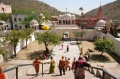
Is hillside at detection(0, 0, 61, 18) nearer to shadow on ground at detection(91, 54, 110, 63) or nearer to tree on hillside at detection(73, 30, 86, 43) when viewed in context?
tree on hillside at detection(73, 30, 86, 43)

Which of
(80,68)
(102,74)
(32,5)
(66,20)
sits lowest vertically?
(102,74)

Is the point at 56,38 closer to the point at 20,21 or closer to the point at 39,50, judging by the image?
the point at 39,50

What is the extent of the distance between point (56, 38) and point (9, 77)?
790 inches

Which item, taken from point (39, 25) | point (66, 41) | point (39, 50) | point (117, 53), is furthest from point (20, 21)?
point (117, 53)

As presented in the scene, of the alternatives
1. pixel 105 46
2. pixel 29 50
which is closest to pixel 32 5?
pixel 29 50

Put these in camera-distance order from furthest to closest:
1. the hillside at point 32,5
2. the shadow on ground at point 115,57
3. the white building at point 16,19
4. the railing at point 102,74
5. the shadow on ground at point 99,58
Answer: the hillside at point 32,5 < the white building at point 16,19 < the shadow on ground at point 99,58 < the shadow on ground at point 115,57 < the railing at point 102,74

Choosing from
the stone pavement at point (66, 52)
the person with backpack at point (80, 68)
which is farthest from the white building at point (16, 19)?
the person with backpack at point (80, 68)

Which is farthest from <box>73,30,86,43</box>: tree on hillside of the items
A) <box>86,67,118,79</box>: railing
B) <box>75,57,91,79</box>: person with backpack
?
<box>75,57,91,79</box>: person with backpack

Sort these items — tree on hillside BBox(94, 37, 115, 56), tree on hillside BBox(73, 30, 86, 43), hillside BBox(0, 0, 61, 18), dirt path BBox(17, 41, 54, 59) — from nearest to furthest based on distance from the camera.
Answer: tree on hillside BBox(94, 37, 115, 56), dirt path BBox(17, 41, 54, 59), tree on hillside BBox(73, 30, 86, 43), hillside BBox(0, 0, 61, 18)

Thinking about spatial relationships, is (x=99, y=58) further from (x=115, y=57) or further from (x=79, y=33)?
(x=79, y=33)

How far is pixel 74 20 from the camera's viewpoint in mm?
50938

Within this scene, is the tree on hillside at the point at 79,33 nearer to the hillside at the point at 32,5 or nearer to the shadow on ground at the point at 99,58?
the shadow on ground at the point at 99,58

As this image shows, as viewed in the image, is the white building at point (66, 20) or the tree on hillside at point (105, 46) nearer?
the tree on hillside at point (105, 46)

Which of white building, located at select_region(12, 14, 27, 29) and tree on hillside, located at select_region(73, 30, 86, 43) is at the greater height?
white building, located at select_region(12, 14, 27, 29)
